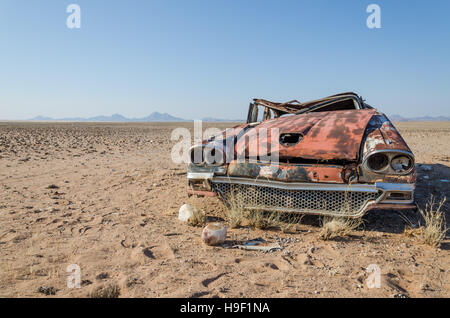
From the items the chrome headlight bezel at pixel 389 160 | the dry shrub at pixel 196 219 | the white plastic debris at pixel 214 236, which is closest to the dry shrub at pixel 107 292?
the white plastic debris at pixel 214 236

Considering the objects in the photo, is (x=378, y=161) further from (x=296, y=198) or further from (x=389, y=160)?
(x=296, y=198)

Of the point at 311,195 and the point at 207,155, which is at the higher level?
the point at 207,155

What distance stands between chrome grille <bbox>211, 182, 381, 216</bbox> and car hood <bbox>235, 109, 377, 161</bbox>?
1.19 feet

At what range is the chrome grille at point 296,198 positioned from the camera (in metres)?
2.89

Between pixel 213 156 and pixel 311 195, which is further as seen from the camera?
pixel 213 156

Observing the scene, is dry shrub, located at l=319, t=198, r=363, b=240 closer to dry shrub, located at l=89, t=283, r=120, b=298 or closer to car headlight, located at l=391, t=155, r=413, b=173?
car headlight, located at l=391, t=155, r=413, b=173

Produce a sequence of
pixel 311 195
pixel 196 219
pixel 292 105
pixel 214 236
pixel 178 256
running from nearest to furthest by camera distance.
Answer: pixel 178 256
pixel 214 236
pixel 311 195
pixel 196 219
pixel 292 105

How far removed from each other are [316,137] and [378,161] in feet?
2.13

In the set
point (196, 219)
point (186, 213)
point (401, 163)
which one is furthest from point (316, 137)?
point (186, 213)

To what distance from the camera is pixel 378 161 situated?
2941mm

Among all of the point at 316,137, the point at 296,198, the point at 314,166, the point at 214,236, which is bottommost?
the point at 214,236

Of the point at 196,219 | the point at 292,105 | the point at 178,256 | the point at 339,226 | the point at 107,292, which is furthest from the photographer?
the point at 292,105

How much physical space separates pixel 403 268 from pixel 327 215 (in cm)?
82
